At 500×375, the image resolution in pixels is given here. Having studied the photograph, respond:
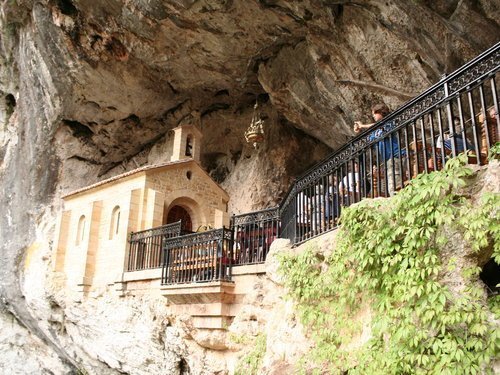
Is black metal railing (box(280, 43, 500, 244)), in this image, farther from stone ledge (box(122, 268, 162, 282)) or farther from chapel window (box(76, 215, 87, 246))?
chapel window (box(76, 215, 87, 246))

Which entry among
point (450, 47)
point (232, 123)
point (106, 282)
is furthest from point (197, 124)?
point (450, 47)

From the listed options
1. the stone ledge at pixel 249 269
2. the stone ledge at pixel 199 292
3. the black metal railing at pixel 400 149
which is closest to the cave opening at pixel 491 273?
the black metal railing at pixel 400 149

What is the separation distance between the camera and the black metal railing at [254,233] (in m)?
8.53

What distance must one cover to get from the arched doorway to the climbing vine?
10300 mm

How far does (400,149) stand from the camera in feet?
16.7

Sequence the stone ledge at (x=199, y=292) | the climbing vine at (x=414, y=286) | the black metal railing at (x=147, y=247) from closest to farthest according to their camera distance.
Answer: the climbing vine at (x=414, y=286) → the stone ledge at (x=199, y=292) → the black metal railing at (x=147, y=247)

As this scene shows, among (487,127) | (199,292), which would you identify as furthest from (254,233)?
(487,127)

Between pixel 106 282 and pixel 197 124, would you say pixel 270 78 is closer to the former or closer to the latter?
pixel 197 124

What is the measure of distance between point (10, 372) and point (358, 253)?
18.7 meters

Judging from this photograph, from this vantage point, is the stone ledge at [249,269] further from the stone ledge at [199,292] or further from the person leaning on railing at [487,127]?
the person leaning on railing at [487,127]

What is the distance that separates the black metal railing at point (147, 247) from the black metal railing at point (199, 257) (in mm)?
952

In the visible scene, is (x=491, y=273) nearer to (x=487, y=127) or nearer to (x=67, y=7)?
(x=487, y=127)

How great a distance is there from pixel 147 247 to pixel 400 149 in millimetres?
8594

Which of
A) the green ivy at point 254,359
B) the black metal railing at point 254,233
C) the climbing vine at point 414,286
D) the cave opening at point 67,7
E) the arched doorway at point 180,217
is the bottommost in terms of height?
the green ivy at point 254,359
